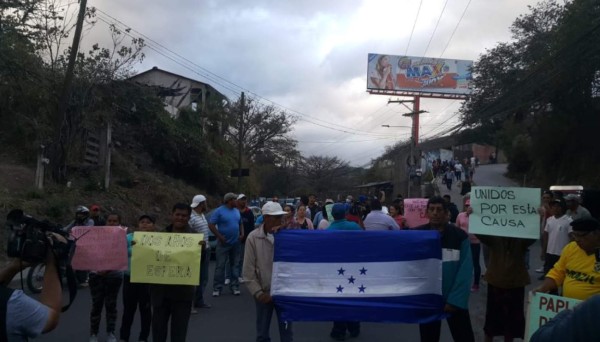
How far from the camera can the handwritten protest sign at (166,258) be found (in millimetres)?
6312

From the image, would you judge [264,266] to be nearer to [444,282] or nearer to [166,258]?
[166,258]

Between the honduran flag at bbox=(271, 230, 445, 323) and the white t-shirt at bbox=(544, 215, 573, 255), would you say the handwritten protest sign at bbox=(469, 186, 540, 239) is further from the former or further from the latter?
the white t-shirt at bbox=(544, 215, 573, 255)

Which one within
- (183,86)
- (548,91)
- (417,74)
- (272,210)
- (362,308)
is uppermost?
(417,74)

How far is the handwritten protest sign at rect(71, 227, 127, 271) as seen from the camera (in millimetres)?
7301

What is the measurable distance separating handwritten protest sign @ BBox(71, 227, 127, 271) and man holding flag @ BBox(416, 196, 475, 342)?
3704mm

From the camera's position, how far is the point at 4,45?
1866 centimetres

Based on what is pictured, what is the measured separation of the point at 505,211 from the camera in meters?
6.21

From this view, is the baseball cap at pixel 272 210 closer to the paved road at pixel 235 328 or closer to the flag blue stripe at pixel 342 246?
the flag blue stripe at pixel 342 246

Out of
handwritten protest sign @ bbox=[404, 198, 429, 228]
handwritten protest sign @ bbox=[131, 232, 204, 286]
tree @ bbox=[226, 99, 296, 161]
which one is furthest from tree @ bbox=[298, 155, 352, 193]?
handwritten protest sign @ bbox=[131, 232, 204, 286]

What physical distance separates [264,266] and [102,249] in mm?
2422

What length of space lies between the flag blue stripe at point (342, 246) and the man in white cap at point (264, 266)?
0.35ft

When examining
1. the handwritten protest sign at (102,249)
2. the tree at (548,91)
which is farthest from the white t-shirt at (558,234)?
the tree at (548,91)

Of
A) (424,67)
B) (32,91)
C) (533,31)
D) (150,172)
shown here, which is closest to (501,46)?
(533,31)

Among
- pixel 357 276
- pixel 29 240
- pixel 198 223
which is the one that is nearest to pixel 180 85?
pixel 198 223
